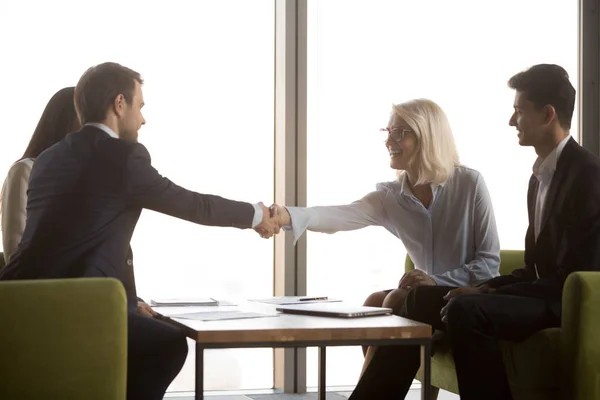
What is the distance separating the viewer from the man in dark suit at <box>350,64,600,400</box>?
274 cm

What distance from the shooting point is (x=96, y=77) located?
9.57 ft

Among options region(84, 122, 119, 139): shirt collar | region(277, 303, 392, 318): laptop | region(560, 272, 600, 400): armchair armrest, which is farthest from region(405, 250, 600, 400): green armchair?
region(84, 122, 119, 139): shirt collar

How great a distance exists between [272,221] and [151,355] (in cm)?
115

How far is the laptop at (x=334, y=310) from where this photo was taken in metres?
2.58

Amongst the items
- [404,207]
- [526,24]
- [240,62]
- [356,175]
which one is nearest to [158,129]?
[240,62]

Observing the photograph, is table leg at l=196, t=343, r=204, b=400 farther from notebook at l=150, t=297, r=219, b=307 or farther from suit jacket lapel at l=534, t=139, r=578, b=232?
suit jacket lapel at l=534, t=139, r=578, b=232

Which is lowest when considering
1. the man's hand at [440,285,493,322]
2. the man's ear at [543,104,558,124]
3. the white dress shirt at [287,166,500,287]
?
the man's hand at [440,285,493,322]

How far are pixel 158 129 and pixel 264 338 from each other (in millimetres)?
2271

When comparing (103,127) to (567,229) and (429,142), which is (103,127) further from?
(567,229)

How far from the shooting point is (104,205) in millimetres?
2701

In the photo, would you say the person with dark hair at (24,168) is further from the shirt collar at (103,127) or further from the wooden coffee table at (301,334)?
the wooden coffee table at (301,334)

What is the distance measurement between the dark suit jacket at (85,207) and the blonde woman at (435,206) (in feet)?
3.43

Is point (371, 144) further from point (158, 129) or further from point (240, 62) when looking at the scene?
point (158, 129)

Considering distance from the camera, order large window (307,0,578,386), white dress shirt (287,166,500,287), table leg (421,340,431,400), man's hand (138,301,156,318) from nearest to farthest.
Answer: table leg (421,340,431,400), man's hand (138,301,156,318), white dress shirt (287,166,500,287), large window (307,0,578,386)
